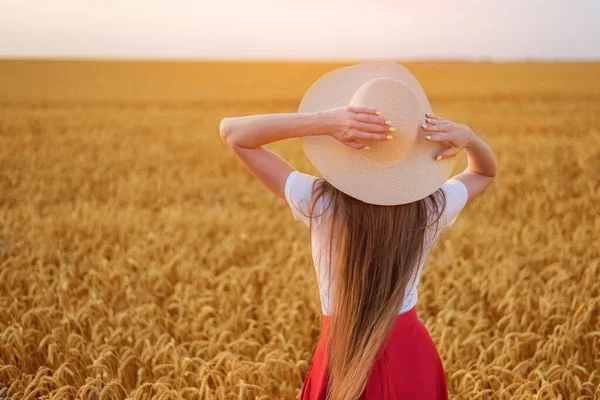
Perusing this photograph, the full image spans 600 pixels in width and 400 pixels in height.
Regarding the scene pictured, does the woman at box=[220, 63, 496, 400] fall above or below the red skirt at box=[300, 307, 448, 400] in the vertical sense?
above

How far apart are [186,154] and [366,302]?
11185mm

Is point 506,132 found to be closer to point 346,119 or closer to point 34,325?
point 34,325

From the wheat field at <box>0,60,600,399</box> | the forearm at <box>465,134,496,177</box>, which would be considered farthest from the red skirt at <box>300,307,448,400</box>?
the forearm at <box>465,134,496,177</box>

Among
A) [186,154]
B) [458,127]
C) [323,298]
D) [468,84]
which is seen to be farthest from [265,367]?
[468,84]

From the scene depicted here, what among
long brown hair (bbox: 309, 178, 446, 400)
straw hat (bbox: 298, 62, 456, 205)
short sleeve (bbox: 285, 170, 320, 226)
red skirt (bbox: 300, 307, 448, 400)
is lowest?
red skirt (bbox: 300, 307, 448, 400)

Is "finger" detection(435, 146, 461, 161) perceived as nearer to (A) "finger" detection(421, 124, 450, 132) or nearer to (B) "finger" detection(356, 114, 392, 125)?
(A) "finger" detection(421, 124, 450, 132)

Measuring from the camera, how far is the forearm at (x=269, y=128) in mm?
1704

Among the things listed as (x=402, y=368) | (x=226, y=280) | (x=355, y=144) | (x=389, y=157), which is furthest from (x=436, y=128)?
(x=226, y=280)

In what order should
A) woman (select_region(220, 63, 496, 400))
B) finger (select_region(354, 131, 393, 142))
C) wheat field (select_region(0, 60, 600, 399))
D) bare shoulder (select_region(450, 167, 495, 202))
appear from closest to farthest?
finger (select_region(354, 131, 393, 142)) → woman (select_region(220, 63, 496, 400)) → bare shoulder (select_region(450, 167, 495, 202)) → wheat field (select_region(0, 60, 600, 399))

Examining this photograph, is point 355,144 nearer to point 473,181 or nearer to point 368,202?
point 368,202

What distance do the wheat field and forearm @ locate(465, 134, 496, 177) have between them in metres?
0.80

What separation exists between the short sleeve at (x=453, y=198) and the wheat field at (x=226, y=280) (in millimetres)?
603

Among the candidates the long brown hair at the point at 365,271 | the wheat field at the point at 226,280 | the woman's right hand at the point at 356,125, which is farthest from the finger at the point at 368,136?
the wheat field at the point at 226,280

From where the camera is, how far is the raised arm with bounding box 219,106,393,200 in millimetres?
1624
